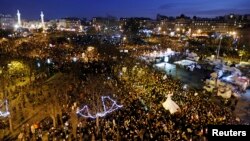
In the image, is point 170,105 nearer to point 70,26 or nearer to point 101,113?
point 101,113

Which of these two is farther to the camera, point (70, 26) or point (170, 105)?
point (70, 26)

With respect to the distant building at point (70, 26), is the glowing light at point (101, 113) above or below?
below

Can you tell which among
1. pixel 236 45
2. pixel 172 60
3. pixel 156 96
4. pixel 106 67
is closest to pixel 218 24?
pixel 236 45

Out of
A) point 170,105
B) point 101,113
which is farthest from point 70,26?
point 101,113

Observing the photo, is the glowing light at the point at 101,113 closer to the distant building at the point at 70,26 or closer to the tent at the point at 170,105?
the tent at the point at 170,105

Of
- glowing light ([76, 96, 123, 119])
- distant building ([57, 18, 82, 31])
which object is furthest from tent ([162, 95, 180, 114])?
distant building ([57, 18, 82, 31])

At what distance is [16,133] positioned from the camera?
52.9ft

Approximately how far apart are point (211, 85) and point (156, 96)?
7620 mm

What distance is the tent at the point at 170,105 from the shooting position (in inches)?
721

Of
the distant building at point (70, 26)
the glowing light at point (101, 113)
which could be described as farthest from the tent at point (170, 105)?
the distant building at point (70, 26)

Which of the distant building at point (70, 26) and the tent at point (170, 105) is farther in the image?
the distant building at point (70, 26)

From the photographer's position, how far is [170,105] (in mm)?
18641

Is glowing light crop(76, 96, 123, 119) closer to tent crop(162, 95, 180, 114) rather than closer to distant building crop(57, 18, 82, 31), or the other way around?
tent crop(162, 95, 180, 114)

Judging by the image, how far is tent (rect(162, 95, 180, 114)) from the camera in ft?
60.0
